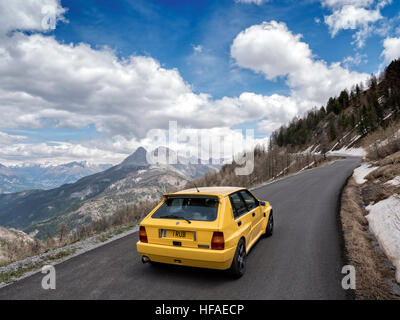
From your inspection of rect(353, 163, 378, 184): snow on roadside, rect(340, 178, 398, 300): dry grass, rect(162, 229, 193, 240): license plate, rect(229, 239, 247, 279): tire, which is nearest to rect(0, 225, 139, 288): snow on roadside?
rect(162, 229, 193, 240): license plate

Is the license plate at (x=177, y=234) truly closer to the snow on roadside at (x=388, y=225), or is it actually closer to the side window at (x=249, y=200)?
the side window at (x=249, y=200)

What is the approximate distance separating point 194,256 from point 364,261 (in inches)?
127

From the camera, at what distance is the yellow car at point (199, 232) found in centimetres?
391

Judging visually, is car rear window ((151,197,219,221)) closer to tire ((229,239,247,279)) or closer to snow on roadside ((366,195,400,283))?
tire ((229,239,247,279))

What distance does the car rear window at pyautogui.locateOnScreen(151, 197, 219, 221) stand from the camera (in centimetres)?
424

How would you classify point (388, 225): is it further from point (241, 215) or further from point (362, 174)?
point (362, 174)

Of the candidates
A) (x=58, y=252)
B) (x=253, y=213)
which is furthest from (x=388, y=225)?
(x=58, y=252)

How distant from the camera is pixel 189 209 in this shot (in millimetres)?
4430

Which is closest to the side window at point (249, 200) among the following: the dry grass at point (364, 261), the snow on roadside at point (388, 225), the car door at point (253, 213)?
the car door at point (253, 213)

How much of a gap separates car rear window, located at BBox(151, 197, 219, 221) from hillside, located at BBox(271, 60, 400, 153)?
56.8 metres
